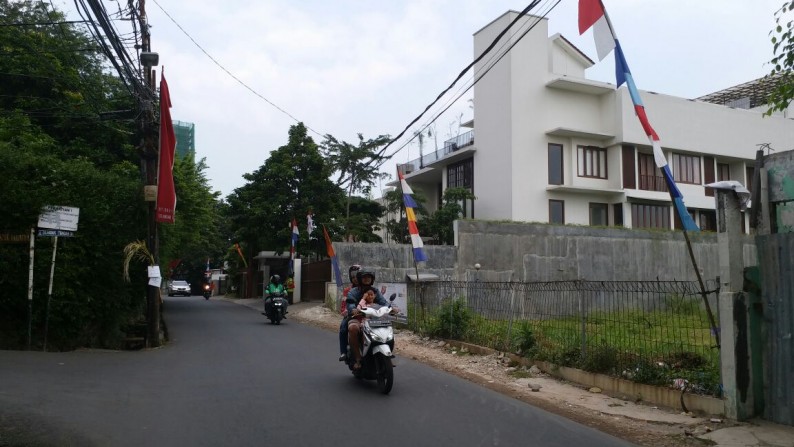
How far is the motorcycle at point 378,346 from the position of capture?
7934mm

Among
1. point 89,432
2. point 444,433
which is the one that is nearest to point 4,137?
point 89,432

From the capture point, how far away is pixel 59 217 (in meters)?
11.2

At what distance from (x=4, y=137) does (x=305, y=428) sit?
14998 millimetres

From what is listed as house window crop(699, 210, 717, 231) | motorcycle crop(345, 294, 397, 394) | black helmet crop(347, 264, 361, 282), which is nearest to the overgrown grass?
motorcycle crop(345, 294, 397, 394)

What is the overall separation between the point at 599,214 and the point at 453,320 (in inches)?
838

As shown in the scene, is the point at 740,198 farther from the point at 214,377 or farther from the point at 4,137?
the point at 4,137

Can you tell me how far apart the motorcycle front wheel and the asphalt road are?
0.14 meters

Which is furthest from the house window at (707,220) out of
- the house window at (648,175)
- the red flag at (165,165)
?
the red flag at (165,165)

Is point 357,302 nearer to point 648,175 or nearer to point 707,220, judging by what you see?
point 648,175

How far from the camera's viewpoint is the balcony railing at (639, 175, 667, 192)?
105ft

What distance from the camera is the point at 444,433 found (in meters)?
6.05

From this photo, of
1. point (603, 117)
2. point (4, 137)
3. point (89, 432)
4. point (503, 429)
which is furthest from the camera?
point (603, 117)

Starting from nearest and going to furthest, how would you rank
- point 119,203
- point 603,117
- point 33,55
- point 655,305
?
point 655,305 < point 119,203 < point 33,55 < point 603,117

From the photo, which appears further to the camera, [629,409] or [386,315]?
[386,315]
